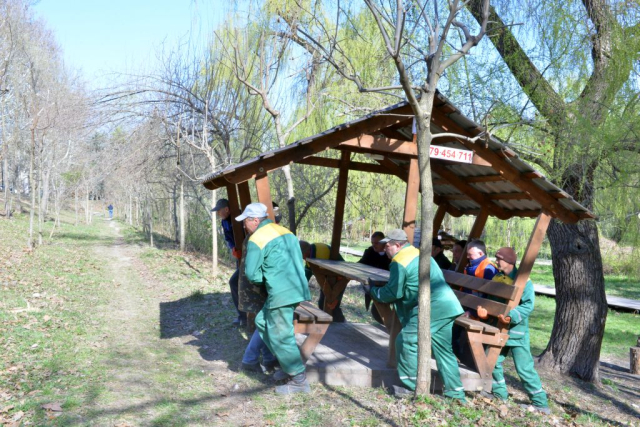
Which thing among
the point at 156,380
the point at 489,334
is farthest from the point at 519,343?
the point at 156,380

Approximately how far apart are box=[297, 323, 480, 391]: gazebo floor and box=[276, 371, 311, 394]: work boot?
0.35 m

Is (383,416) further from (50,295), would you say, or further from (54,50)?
(54,50)

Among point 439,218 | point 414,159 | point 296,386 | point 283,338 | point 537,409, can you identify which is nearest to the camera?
point 283,338

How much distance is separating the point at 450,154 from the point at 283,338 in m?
2.75

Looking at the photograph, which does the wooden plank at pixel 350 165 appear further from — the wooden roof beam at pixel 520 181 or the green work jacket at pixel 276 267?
the green work jacket at pixel 276 267

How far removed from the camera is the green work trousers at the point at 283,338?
5.28m

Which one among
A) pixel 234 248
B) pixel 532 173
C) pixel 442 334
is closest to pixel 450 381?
pixel 442 334

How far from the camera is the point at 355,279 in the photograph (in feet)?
20.0

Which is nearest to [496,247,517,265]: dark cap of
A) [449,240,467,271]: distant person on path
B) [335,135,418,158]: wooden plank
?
[335,135,418,158]: wooden plank

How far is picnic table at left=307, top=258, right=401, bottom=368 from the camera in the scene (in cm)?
607

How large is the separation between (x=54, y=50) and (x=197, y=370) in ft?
80.5

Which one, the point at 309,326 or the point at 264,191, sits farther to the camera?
the point at 264,191

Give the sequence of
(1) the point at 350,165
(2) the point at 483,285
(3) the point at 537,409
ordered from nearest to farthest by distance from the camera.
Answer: (3) the point at 537,409
(2) the point at 483,285
(1) the point at 350,165

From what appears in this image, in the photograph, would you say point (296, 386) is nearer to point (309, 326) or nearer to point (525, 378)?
point (309, 326)
